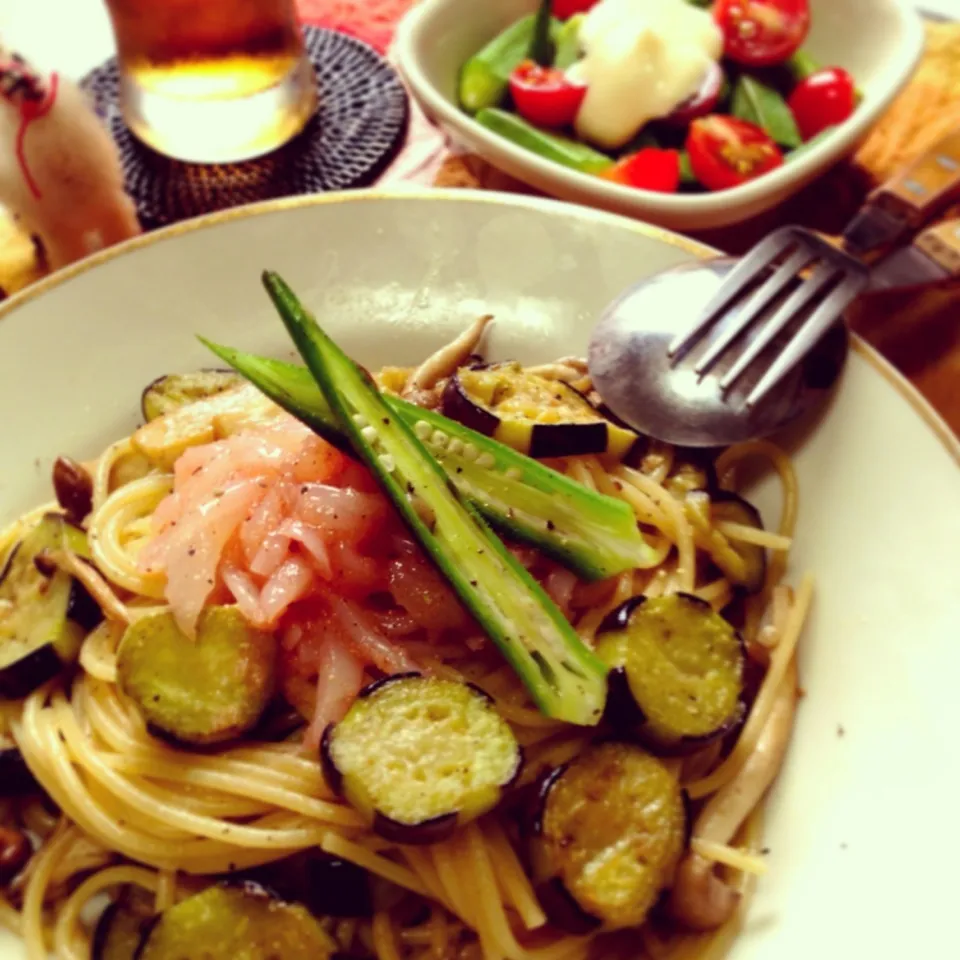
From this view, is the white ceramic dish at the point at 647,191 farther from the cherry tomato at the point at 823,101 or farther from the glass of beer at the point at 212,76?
the glass of beer at the point at 212,76

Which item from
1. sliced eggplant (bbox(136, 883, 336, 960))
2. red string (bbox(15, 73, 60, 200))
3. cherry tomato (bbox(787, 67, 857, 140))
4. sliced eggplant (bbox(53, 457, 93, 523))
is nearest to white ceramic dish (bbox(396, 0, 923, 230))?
cherry tomato (bbox(787, 67, 857, 140))

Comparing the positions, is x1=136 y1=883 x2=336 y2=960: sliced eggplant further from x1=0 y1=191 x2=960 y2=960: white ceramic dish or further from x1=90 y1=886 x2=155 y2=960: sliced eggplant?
x1=0 y1=191 x2=960 y2=960: white ceramic dish

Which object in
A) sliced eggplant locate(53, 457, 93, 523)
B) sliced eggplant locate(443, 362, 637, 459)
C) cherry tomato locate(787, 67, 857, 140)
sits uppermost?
cherry tomato locate(787, 67, 857, 140)

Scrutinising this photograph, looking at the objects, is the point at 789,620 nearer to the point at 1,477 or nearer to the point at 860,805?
the point at 860,805

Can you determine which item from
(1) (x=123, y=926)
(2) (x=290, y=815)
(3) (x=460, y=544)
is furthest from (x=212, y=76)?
(1) (x=123, y=926)

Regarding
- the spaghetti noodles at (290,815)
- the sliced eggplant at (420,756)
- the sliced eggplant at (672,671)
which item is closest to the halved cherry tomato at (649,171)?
the spaghetti noodles at (290,815)
